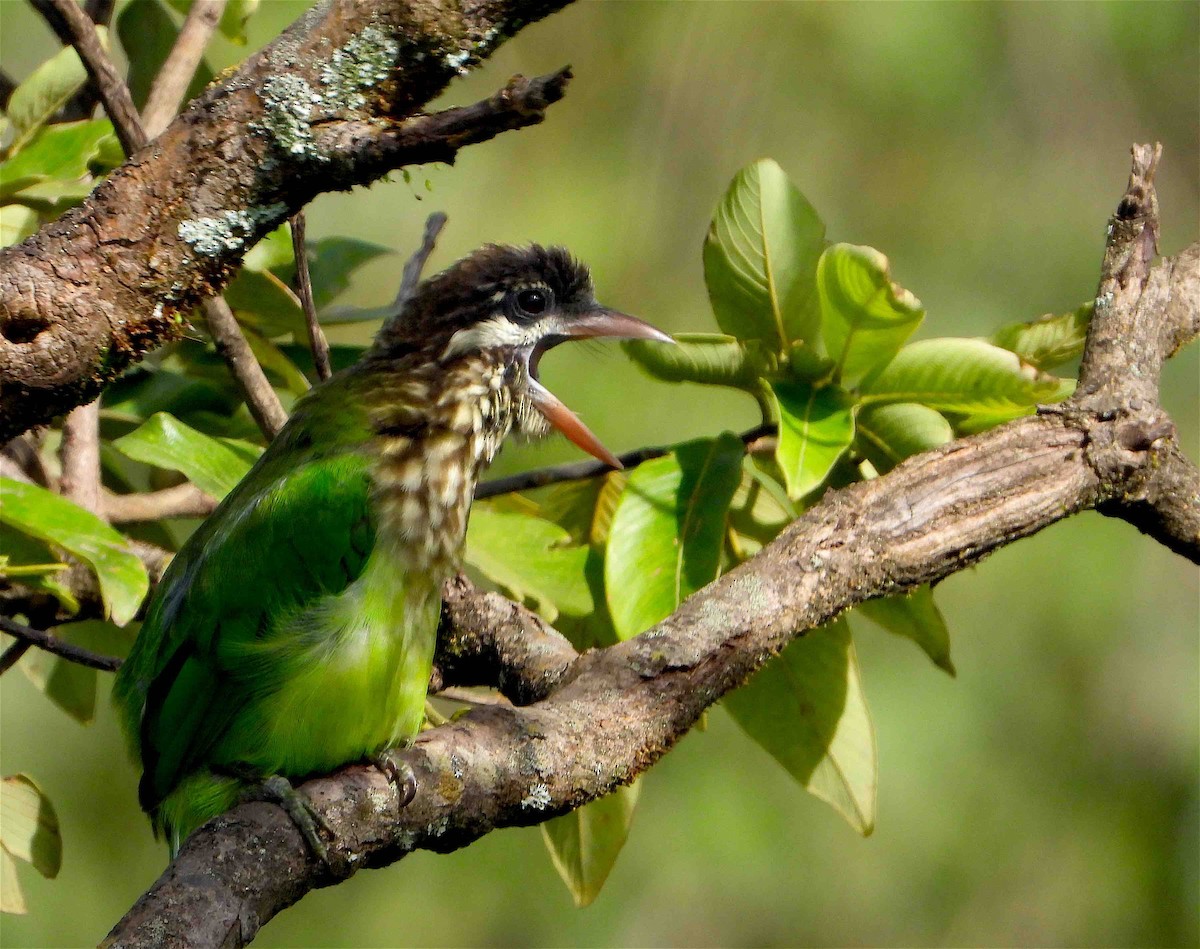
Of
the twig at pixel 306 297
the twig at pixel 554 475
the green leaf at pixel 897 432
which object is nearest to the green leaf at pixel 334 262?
the twig at pixel 306 297

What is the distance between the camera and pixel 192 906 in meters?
1.88

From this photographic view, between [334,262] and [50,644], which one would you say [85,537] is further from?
[334,262]

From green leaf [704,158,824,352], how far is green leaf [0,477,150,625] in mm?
1489

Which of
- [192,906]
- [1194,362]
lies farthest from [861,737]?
[1194,362]

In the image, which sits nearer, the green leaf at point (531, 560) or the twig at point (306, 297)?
the twig at point (306, 297)

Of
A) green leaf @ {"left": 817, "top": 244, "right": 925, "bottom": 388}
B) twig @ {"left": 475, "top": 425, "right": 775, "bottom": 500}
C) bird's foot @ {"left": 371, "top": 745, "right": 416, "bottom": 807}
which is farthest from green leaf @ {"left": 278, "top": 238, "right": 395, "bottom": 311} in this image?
bird's foot @ {"left": 371, "top": 745, "right": 416, "bottom": 807}

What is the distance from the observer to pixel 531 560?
10.5 feet

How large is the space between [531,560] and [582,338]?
0.60 m

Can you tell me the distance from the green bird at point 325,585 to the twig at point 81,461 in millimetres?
327

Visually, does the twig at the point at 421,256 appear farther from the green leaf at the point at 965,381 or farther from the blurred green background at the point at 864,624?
the blurred green background at the point at 864,624

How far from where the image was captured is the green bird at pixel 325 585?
280cm

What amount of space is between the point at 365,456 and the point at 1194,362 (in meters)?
5.50

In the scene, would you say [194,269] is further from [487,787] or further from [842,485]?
[842,485]

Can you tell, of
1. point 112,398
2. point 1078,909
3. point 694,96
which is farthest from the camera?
point 694,96
